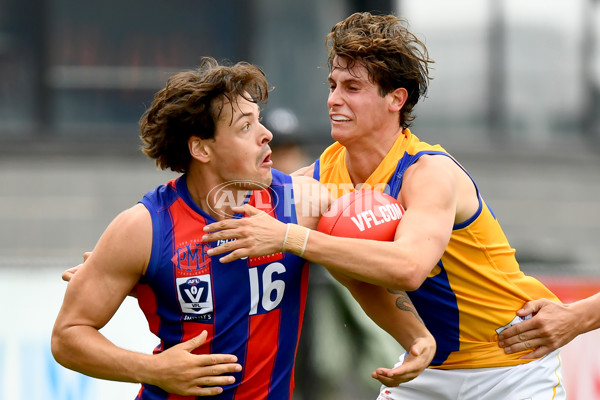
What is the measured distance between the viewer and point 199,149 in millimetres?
4203

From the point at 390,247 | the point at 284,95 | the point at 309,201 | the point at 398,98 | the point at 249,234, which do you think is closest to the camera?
the point at 249,234

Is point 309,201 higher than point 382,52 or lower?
lower

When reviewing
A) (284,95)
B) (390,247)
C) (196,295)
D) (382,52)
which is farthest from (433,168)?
(284,95)

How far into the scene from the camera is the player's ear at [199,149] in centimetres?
419

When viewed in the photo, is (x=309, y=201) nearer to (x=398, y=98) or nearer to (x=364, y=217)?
(x=364, y=217)

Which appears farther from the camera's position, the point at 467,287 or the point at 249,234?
the point at 467,287

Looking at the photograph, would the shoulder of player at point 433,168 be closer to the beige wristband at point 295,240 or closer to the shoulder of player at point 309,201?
the shoulder of player at point 309,201

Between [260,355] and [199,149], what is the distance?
3.26 ft

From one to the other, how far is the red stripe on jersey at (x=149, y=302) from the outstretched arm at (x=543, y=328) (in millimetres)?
1742

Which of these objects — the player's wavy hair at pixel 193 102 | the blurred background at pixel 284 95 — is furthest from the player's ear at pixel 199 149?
the blurred background at pixel 284 95

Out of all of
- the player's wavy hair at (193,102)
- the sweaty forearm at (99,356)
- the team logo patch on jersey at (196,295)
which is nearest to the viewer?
the sweaty forearm at (99,356)

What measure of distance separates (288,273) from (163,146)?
0.85m

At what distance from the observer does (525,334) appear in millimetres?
4559

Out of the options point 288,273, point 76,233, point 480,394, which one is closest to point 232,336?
point 288,273
